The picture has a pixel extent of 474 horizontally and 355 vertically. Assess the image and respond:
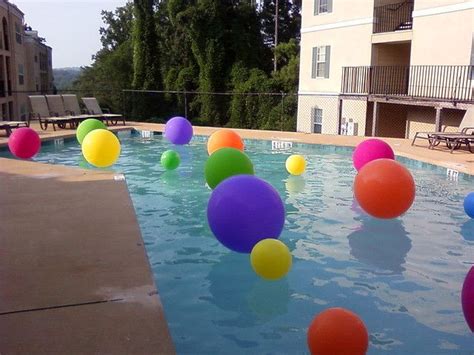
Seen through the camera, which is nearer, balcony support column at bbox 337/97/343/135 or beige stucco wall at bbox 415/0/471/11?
beige stucco wall at bbox 415/0/471/11

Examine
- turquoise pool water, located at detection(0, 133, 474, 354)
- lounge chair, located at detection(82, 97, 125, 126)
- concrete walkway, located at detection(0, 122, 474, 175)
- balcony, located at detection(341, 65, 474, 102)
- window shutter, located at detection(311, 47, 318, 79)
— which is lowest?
turquoise pool water, located at detection(0, 133, 474, 354)

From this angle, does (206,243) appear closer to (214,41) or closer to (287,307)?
(287,307)

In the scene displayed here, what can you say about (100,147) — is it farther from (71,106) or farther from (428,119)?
(428,119)

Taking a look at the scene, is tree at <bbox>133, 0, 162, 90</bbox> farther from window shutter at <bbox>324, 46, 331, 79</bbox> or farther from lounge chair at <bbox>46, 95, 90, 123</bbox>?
lounge chair at <bbox>46, 95, 90, 123</bbox>

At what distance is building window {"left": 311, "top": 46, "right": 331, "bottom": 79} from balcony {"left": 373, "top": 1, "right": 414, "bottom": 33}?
267cm

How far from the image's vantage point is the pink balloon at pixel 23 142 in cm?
1004

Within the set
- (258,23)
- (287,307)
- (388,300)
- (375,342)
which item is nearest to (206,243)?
(287,307)

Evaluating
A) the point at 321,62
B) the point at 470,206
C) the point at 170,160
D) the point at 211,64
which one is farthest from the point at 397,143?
the point at 211,64

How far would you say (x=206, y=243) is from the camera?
6.17 meters

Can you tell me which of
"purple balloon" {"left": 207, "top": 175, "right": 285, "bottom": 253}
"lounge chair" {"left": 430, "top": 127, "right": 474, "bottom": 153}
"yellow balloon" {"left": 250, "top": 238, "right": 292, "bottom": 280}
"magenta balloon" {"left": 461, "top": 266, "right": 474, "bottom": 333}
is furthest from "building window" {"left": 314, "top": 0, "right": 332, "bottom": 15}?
"magenta balloon" {"left": 461, "top": 266, "right": 474, "bottom": 333}

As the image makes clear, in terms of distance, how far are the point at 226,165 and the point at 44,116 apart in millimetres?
11359

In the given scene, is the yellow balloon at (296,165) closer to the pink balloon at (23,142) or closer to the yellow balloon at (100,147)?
the yellow balloon at (100,147)

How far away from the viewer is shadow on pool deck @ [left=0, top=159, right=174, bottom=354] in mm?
3105

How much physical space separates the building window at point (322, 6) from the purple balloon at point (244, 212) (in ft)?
61.0
